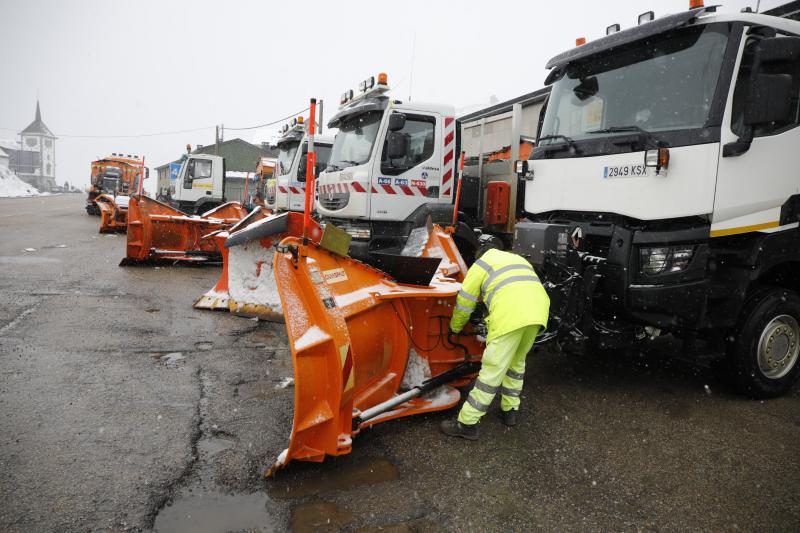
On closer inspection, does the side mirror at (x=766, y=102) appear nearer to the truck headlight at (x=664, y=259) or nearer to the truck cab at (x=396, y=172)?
the truck headlight at (x=664, y=259)

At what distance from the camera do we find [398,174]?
258 inches

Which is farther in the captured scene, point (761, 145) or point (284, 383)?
point (284, 383)

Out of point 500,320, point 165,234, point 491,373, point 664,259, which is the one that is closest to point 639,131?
point 664,259

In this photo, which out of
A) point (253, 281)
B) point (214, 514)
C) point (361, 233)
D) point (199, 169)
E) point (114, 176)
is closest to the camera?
point (214, 514)

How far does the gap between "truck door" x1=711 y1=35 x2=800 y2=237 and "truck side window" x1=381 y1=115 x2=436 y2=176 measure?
3.79 metres

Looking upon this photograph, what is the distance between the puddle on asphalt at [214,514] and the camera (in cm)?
220

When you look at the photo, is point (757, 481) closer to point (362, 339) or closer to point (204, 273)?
point (362, 339)

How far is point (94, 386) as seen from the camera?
354cm

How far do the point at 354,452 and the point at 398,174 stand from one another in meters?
4.32

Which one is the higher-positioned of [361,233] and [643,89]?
[643,89]

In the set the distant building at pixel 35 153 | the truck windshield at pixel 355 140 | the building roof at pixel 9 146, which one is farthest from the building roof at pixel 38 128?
the truck windshield at pixel 355 140

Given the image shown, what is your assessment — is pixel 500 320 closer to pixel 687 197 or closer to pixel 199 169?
pixel 687 197

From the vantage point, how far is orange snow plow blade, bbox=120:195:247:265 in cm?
831

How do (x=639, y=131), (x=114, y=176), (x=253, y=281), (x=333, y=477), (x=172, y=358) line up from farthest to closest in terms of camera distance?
(x=114, y=176) < (x=253, y=281) < (x=172, y=358) < (x=639, y=131) < (x=333, y=477)
